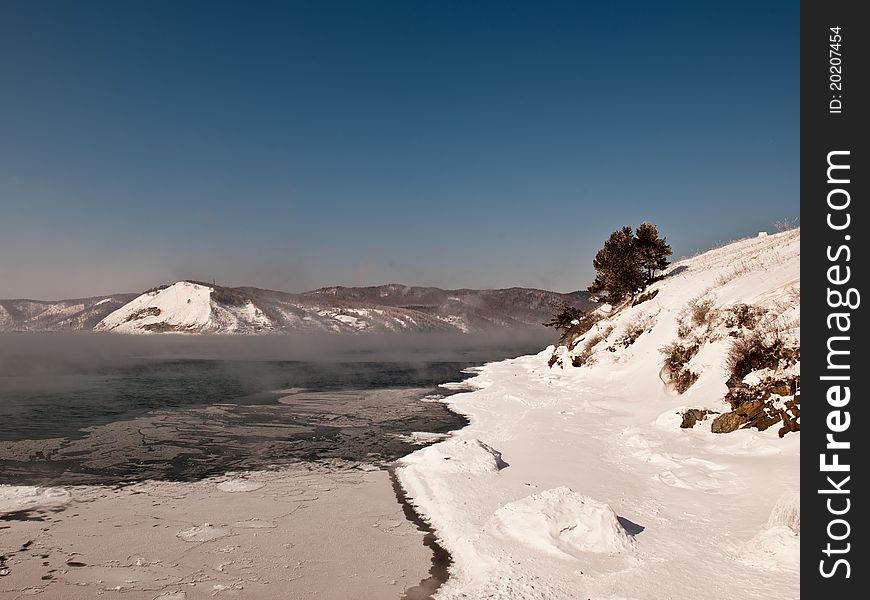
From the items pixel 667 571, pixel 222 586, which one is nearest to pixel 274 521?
pixel 222 586

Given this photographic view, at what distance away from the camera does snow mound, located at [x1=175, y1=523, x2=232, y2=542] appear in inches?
299

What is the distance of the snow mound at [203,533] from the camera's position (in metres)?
7.59

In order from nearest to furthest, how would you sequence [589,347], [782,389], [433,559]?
1. [433,559]
2. [782,389]
3. [589,347]

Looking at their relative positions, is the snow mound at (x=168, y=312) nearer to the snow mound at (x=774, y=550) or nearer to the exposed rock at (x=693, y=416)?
the exposed rock at (x=693, y=416)

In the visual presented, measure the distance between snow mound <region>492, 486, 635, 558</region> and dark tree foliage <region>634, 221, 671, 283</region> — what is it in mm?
36145

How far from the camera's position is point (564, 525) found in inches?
285

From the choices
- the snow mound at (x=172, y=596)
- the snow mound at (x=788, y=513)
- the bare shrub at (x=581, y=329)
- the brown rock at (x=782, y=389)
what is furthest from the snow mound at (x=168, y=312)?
the snow mound at (x=788, y=513)

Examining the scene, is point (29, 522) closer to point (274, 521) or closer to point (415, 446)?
point (274, 521)

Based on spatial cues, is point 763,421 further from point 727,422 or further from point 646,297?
point 646,297

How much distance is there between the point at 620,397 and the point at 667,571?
15.0 meters

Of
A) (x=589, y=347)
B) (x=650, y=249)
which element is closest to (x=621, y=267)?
(x=650, y=249)

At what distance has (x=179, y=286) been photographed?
553ft

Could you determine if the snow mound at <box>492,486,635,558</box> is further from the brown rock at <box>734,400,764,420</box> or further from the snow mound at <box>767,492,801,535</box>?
the brown rock at <box>734,400,764,420</box>

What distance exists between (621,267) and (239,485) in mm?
35236
